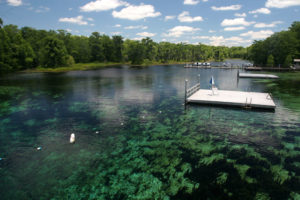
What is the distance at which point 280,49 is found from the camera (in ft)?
292

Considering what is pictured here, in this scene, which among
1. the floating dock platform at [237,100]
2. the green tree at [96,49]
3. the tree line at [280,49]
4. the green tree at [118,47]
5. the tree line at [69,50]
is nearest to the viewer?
the floating dock platform at [237,100]

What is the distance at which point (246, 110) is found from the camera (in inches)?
1031

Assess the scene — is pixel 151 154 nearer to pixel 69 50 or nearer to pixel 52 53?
pixel 52 53

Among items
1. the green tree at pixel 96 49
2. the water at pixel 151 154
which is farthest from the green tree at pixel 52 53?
the water at pixel 151 154

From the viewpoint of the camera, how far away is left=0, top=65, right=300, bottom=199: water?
11.4 meters

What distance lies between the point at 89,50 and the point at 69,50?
1633 centimetres

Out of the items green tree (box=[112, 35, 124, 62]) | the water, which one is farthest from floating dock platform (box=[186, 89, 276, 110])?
green tree (box=[112, 35, 124, 62])

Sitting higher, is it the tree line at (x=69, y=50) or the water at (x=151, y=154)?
the tree line at (x=69, y=50)

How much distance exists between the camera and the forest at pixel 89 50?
8750 centimetres

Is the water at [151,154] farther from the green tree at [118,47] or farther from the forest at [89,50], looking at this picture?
the green tree at [118,47]

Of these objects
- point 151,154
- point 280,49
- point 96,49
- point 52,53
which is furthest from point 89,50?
point 151,154

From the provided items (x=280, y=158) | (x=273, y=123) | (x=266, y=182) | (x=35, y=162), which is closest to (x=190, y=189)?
(x=266, y=182)

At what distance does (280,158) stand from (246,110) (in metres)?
12.6

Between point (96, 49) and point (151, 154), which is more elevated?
point (96, 49)
